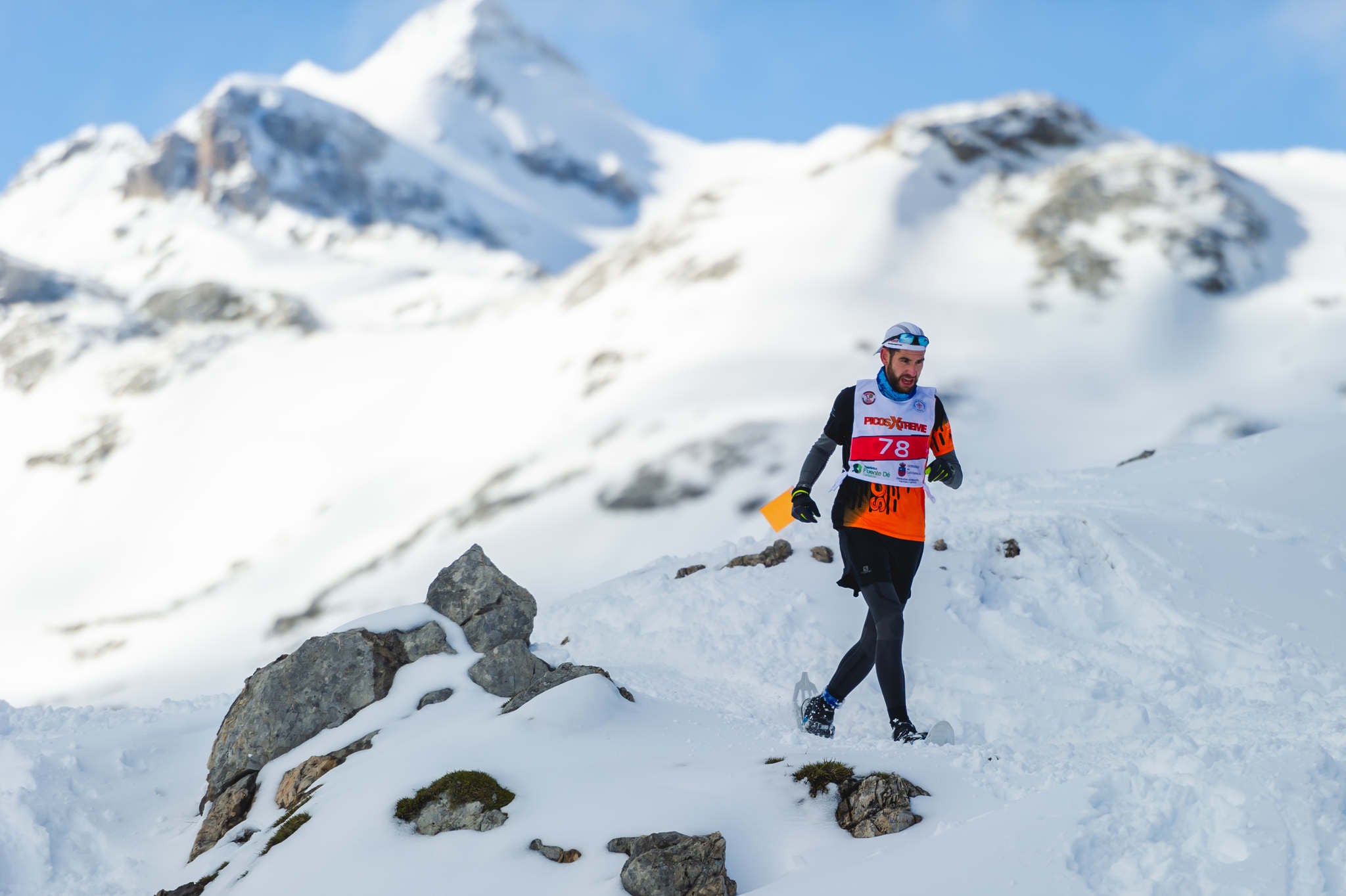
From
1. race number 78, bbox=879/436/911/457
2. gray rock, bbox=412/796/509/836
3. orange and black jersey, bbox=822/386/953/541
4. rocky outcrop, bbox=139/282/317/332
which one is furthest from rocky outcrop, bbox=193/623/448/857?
rocky outcrop, bbox=139/282/317/332

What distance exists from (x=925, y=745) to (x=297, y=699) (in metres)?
5.37

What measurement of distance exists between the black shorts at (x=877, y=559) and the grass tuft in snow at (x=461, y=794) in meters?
2.90

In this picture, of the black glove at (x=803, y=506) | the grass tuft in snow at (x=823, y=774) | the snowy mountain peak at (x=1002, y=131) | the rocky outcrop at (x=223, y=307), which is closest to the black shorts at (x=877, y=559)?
the black glove at (x=803, y=506)

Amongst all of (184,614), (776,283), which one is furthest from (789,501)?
(184,614)

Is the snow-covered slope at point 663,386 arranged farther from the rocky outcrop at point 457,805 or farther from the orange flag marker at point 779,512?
the rocky outcrop at point 457,805

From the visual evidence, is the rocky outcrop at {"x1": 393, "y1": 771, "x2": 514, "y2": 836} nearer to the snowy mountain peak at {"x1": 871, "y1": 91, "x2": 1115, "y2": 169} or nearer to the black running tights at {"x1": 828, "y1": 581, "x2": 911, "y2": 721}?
the black running tights at {"x1": 828, "y1": 581, "x2": 911, "y2": 721}

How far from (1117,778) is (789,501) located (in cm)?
333

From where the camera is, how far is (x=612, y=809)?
5.65m

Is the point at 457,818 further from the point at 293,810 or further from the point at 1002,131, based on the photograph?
the point at 1002,131

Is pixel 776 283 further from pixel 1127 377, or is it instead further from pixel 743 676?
pixel 743 676

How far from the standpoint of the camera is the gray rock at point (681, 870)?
4.78 metres

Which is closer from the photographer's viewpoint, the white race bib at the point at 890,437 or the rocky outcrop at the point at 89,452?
the white race bib at the point at 890,437

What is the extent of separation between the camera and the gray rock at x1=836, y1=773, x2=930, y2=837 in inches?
201

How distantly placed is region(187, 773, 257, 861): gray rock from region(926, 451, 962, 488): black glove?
20.1 feet
